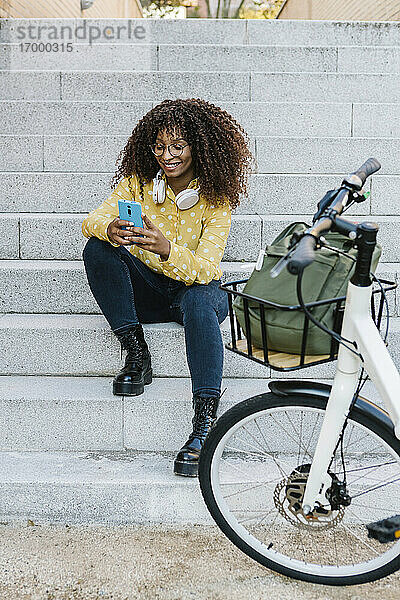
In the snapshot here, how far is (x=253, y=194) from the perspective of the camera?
3721 mm

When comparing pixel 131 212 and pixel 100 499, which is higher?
pixel 131 212

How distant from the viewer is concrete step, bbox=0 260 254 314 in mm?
3191

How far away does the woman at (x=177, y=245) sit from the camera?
8.29 feet

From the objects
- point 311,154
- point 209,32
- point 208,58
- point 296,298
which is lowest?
point 296,298

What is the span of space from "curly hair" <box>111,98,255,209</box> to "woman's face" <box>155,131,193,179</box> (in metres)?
0.02

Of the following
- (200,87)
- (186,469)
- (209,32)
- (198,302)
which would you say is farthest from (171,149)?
(209,32)

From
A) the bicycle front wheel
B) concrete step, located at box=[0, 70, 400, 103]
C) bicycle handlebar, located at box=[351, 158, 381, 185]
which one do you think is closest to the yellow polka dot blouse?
the bicycle front wheel

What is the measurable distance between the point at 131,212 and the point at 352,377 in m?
0.97

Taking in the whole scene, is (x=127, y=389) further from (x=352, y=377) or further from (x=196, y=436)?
(x=352, y=377)

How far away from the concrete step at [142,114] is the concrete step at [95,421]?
1938 millimetres

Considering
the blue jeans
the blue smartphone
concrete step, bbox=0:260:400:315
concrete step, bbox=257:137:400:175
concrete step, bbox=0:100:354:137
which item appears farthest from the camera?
concrete step, bbox=0:100:354:137

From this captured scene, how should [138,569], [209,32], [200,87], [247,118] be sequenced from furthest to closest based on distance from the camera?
[209,32], [200,87], [247,118], [138,569]

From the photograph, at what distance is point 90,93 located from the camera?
14.5ft

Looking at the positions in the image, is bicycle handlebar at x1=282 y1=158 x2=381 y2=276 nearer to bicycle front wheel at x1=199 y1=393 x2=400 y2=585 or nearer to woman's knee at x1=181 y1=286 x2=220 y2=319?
bicycle front wheel at x1=199 y1=393 x2=400 y2=585
